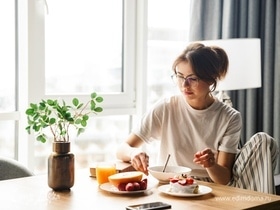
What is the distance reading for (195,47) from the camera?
247 centimetres

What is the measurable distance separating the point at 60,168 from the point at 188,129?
0.76 m

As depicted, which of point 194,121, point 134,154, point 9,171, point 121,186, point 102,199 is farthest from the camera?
point 194,121

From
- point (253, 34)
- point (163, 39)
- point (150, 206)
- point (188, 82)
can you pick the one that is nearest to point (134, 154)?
point (188, 82)

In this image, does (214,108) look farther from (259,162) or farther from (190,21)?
(190,21)

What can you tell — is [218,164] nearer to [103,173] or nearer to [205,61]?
[205,61]

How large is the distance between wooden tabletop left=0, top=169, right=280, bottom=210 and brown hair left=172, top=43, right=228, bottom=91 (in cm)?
57

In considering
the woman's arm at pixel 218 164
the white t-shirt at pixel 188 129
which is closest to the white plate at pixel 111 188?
the woman's arm at pixel 218 164

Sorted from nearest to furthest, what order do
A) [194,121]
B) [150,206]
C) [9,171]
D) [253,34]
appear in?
[150,206] → [9,171] → [194,121] → [253,34]

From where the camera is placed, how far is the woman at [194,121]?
2430mm

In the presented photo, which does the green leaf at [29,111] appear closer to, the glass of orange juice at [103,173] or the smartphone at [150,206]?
the glass of orange juice at [103,173]

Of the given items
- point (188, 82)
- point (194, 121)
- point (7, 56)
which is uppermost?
point (7, 56)

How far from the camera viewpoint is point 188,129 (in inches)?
99.3

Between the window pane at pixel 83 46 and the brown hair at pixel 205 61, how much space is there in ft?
2.66

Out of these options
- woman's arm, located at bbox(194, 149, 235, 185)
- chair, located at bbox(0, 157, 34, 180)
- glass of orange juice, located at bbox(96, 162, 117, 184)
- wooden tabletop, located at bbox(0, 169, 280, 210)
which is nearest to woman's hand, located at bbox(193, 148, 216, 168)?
woman's arm, located at bbox(194, 149, 235, 185)
